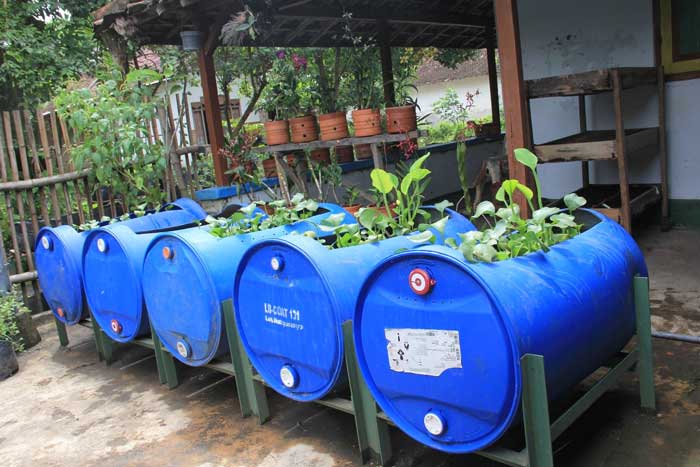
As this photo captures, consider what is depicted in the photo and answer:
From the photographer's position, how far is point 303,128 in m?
6.98

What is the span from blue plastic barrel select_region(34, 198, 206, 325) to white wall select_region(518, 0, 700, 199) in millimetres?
3975

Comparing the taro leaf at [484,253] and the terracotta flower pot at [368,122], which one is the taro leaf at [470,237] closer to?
the taro leaf at [484,253]

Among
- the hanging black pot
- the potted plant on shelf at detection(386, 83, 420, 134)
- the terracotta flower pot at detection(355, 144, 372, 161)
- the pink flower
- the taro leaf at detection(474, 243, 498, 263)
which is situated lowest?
the hanging black pot

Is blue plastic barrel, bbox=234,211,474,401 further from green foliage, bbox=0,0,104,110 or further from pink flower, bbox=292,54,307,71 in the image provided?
green foliage, bbox=0,0,104,110

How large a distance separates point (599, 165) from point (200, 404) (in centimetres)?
482

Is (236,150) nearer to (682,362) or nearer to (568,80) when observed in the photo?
(568,80)

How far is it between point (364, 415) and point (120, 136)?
4.74 meters

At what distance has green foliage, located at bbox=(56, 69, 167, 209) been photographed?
6602mm

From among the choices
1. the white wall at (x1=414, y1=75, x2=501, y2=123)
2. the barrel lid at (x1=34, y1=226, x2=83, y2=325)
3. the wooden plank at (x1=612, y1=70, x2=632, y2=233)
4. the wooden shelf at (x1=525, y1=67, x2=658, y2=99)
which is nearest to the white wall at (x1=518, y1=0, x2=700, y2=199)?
the wooden shelf at (x1=525, y1=67, x2=658, y2=99)

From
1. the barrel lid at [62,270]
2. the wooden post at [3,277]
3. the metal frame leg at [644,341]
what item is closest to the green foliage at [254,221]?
the barrel lid at [62,270]

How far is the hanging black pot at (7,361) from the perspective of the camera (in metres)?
5.01

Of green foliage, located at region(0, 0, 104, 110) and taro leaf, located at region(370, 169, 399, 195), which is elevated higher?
green foliage, located at region(0, 0, 104, 110)

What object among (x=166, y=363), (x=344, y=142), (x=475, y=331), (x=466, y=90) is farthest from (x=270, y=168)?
(x=466, y=90)

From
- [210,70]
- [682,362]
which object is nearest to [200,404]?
[682,362]
